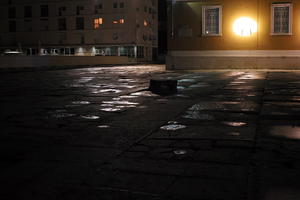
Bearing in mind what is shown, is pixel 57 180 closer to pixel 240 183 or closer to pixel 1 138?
pixel 240 183

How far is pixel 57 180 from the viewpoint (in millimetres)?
4203

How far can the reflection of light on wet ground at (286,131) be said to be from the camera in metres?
6.30

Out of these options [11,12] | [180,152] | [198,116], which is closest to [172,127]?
[198,116]

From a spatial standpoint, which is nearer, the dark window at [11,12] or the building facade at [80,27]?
the building facade at [80,27]

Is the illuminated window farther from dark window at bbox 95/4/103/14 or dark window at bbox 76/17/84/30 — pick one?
dark window at bbox 76/17/84/30

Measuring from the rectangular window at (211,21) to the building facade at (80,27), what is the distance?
50817 mm

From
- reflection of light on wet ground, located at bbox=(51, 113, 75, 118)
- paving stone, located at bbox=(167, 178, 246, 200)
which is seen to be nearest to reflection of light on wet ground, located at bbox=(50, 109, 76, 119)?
reflection of light on wet ground, located at bbox=(51, 113, 75, 118)

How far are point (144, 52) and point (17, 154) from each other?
81130 millimetres

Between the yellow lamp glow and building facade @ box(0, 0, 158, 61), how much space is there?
5178 centimetres

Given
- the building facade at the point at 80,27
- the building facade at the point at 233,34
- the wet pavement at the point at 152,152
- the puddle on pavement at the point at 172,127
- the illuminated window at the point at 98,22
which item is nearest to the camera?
the wet pavement at the point at 152,152

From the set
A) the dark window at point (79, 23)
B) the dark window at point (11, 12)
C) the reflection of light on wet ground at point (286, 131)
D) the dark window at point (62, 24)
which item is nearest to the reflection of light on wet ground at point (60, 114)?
the reflection of light on wet ground at point (286, 131)

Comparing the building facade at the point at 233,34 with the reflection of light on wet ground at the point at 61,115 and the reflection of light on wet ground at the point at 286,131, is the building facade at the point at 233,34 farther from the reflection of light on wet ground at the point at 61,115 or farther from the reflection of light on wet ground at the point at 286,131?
the reflection of light on wet ground at the point at 286,131

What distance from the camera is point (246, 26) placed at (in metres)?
28.4

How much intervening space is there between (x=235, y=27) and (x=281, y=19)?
308 centimetres
